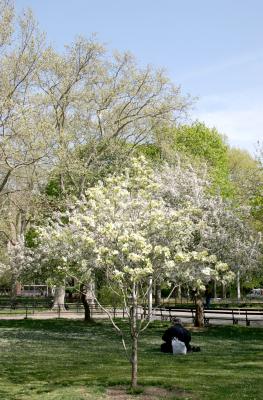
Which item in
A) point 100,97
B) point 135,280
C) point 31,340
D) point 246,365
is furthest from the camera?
point 100,97

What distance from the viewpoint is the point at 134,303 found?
1278 cm

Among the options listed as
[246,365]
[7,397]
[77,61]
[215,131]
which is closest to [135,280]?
[7,397]

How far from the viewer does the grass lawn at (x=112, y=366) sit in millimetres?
12820

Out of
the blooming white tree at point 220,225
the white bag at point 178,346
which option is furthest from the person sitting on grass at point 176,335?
the blooming white tree at point 220,225

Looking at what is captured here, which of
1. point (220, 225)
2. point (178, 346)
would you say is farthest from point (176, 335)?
point (220, 225)

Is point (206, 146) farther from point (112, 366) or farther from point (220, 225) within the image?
point (112, 366)

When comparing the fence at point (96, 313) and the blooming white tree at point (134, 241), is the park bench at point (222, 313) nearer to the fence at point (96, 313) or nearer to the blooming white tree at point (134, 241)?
the fence at point (96, 313)

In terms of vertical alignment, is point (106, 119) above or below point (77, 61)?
below

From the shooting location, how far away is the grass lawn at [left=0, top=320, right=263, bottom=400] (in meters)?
12.8

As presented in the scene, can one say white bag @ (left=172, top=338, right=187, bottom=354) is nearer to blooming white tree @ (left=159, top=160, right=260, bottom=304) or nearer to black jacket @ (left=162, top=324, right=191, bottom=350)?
black jacket @ (left=162, top=324, right=191, bottom=350)

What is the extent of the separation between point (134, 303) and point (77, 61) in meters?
32.1

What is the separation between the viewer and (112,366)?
17.2 metres

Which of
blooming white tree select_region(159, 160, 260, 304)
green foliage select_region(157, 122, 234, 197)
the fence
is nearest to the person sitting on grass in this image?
blooming white tree select_region(159, 160, 260, 304)

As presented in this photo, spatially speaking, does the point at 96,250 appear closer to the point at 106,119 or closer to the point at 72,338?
the point at 72,338
